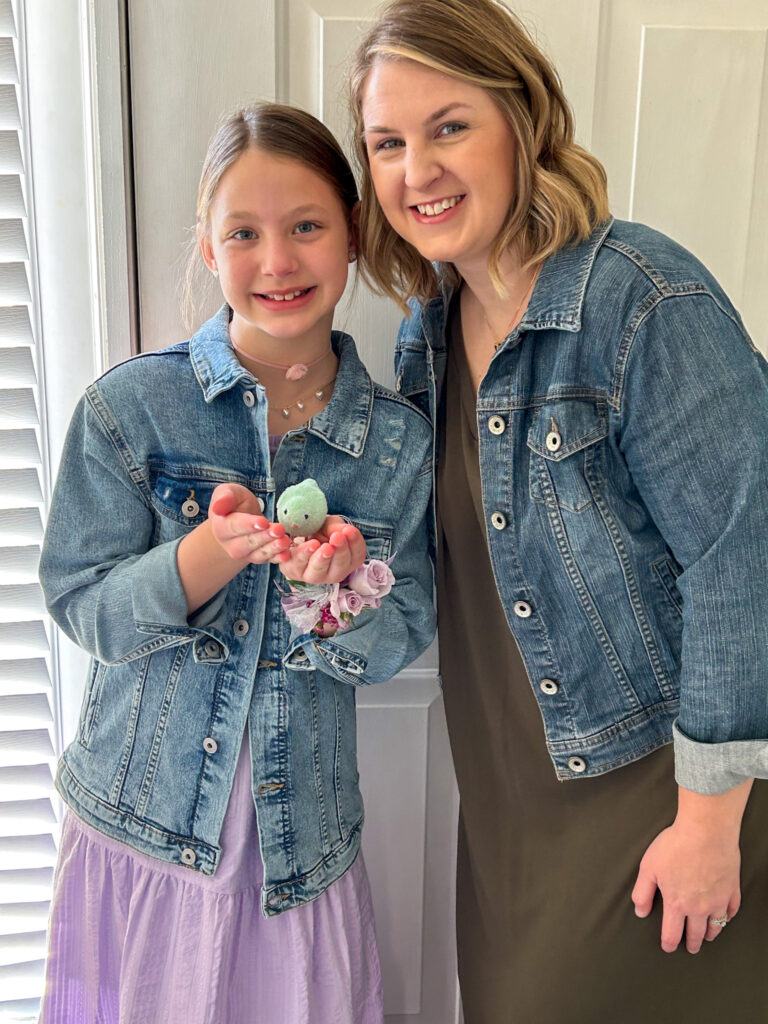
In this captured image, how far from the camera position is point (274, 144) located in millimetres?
1016

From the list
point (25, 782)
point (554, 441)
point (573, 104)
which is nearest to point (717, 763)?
point (554, 441)

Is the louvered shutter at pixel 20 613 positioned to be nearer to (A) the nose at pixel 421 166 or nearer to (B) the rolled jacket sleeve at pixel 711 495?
(A) the nose at pixel 421 166

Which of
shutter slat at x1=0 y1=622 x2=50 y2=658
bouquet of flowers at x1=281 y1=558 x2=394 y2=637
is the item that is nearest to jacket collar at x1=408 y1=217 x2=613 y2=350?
bouquet of flowers at x1=281 y1=558 x2=394 y2=637

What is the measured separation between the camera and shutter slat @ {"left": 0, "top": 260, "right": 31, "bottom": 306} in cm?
126

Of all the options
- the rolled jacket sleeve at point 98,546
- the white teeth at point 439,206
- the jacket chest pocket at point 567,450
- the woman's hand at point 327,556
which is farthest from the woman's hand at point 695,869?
the white teeth at point 439,206

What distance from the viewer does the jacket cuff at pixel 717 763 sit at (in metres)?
0.96

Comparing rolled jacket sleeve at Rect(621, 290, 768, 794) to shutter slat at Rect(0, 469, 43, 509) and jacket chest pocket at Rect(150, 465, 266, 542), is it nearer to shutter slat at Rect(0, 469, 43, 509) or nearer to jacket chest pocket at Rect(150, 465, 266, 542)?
jacket chest pocket at Rect(150, 465, 266, 542)

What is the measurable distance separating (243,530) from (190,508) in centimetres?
20

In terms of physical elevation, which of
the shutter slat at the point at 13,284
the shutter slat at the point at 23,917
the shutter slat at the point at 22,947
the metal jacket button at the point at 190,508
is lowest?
the shutter slat at the point at 22,947

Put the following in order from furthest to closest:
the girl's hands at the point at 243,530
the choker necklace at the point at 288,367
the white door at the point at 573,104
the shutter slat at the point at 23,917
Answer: the shutter slat at the point at 23,917 → the white door at the point at 573,104 → the choker necklace at the point at 288,367 → the girl's hands at the point at 243,530

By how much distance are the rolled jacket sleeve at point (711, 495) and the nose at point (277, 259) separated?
0.38 m

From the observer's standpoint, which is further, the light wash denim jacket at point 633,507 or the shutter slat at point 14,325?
the shutter slat at point 14,325

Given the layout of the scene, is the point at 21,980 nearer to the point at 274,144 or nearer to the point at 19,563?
the point at 19,563

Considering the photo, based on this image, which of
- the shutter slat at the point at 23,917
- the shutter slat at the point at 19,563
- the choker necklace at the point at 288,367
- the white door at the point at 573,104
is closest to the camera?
the choker necklace at the point at 288,367
